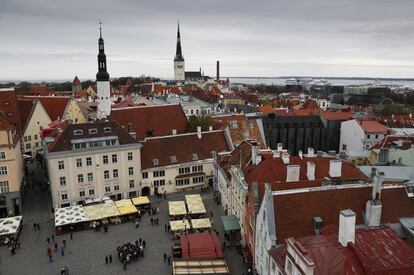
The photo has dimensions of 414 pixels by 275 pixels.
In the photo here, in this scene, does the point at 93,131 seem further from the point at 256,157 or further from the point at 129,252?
the point at 256,157

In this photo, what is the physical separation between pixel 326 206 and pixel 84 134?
36.9 meters

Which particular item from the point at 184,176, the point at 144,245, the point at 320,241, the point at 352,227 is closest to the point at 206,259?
the point at 144,245

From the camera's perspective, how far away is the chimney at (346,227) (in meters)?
22.1

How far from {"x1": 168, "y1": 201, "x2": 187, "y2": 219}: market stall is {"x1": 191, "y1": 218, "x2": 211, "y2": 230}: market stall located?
10.8 feet

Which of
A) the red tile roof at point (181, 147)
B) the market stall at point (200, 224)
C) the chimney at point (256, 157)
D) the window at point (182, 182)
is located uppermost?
the chimney at point (256, 157)

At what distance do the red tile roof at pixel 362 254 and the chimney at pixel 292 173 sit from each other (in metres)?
12.3

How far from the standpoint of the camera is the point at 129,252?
38.9 meters

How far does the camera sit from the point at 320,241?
23.8 metres

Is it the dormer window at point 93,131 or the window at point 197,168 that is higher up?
the dormer window at point 93,131

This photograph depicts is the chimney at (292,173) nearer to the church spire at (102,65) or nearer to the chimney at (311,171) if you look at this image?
the chimney at (311,171)

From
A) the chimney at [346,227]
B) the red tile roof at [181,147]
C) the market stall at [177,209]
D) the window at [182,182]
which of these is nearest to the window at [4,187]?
the red tile roof at [181,147]

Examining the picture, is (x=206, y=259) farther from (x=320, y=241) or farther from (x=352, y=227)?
(x=352, y=227)

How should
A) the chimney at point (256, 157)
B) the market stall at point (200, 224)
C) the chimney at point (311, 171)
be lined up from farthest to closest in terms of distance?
the chimney at point (256, 157) < the market stall at point (200, 224) < the chimney at point (311, 171)

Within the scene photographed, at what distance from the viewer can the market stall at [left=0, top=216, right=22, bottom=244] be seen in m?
42.5
